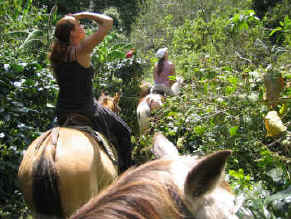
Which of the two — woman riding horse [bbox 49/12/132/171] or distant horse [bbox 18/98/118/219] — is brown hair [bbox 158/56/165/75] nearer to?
woman riding horse [bbox 49/12/132/171]

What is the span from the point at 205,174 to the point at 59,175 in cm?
166

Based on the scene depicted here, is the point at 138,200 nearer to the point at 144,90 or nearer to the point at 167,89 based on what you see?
the point at 167,89

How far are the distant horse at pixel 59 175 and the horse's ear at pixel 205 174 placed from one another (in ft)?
5.19

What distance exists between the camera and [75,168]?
2502 millimetres

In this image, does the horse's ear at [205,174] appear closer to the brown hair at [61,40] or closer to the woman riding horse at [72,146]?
the woman riding horse at [72,146]

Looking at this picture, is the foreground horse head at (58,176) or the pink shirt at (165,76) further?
the pink shirt at (165,76)

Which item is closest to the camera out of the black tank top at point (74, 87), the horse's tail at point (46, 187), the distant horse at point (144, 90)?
the horse's tail at point (46, 187)

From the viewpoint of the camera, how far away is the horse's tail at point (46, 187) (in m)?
2.44

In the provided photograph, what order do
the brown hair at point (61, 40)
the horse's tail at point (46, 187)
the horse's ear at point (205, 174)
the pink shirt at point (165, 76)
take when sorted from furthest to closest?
the pink shirt at point (165, 76)
the brown hair at point (61, 40)
the horse's tail at point (46, 187)
the horse's ear at point (205, 174)

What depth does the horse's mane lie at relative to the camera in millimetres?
1081

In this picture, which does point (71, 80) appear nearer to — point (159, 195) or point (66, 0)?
point (159, 195)

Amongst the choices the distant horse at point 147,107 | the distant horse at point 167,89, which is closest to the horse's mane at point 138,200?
the distant horse at point 147,107

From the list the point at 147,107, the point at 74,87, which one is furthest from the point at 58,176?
the point at 147,107

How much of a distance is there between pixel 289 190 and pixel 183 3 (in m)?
12.4
